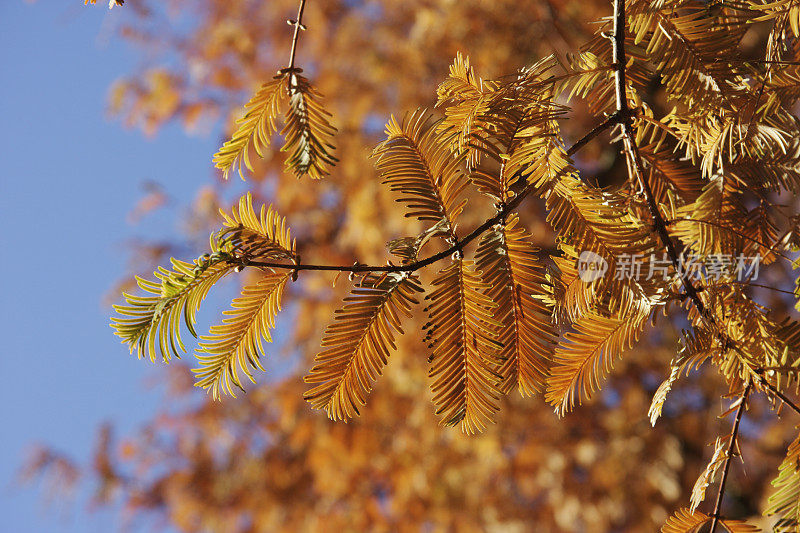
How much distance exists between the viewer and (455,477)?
2.82 meters

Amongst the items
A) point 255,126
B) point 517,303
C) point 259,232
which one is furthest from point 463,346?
point 255,126

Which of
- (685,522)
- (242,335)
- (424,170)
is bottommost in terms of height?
(685,522)

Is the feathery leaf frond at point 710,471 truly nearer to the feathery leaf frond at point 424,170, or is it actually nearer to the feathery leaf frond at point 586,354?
the feathery leaf frond at point 586,354

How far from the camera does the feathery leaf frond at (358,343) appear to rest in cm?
38

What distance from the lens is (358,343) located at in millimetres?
388

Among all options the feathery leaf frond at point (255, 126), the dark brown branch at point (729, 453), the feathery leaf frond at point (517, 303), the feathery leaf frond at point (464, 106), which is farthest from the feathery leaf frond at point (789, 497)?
the feathery leaf frond at point (255, 126)

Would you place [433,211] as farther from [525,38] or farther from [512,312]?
[525,38]

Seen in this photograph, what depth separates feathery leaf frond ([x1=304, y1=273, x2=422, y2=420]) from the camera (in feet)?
1.25

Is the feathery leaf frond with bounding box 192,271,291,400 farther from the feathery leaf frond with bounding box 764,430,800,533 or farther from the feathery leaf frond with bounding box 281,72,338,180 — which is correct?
the feathery leaf frond with bounding box 764,430,800,533

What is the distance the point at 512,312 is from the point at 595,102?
0.61 feet

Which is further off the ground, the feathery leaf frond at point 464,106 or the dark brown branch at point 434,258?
the feathery leaf frond at point 464,106

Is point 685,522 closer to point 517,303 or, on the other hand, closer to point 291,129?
point 517,303

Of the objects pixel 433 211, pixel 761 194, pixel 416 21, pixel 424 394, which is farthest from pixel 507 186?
pixel 416 21

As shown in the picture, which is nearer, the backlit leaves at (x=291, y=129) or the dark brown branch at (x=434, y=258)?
the dark brown branch at (x=434, y=258)
